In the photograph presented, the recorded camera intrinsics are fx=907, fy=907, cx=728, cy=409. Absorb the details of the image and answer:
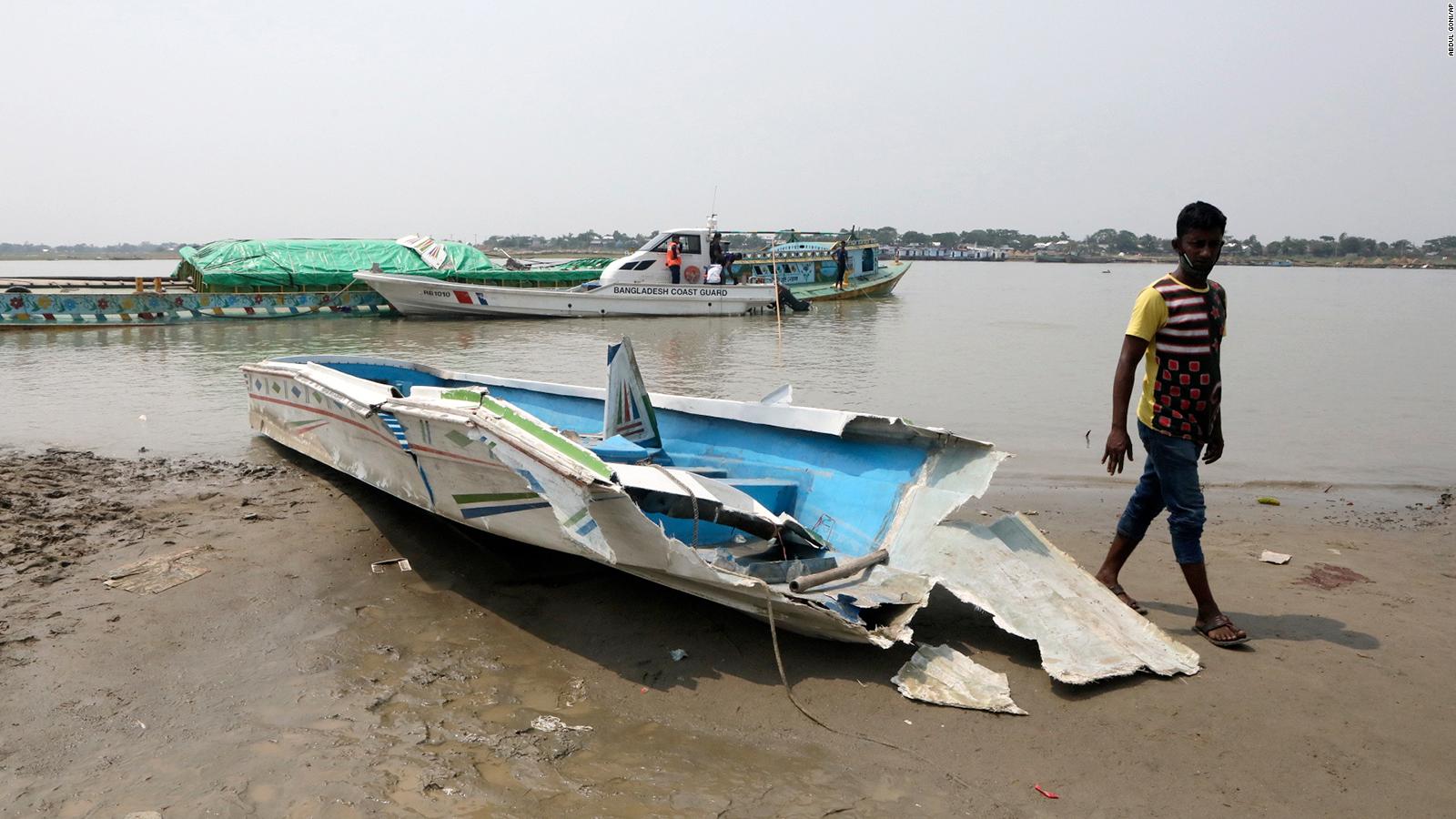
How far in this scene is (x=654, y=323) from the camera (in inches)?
889

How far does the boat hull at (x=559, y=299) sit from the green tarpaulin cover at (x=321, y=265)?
1.43 m

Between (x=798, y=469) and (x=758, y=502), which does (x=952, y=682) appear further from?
(x=798, y=469)

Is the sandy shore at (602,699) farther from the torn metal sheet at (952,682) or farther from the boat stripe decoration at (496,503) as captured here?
the boat stripe decoration at (496,503)

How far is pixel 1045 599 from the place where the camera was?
3637 mm

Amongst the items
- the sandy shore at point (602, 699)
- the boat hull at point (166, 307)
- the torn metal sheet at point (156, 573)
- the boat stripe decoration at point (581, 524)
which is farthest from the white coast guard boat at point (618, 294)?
the boat stripe decoration at point (581, 524)

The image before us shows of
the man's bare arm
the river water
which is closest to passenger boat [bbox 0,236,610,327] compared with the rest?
the river water

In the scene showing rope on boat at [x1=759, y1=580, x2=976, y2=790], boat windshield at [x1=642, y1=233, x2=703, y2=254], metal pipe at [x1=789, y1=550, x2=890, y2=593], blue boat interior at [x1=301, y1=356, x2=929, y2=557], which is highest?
boat windshield at [x1=642, y1=233, x2=703, y2=254]

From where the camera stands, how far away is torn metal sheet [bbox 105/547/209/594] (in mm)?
4250

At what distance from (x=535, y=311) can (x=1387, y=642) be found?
20769mm

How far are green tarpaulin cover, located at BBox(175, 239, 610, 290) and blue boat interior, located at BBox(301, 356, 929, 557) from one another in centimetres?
1920

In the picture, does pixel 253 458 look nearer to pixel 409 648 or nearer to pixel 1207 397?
pixel 409 648

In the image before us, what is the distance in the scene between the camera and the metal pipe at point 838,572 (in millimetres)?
3842

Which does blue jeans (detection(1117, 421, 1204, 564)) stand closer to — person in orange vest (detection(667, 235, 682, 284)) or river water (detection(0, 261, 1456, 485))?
river water (detection(0, 261, 1456, 485))

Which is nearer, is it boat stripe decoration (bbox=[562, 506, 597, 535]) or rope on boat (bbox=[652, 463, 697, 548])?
boat stripe decoration (bbox=[562, 506, 597, 535])
